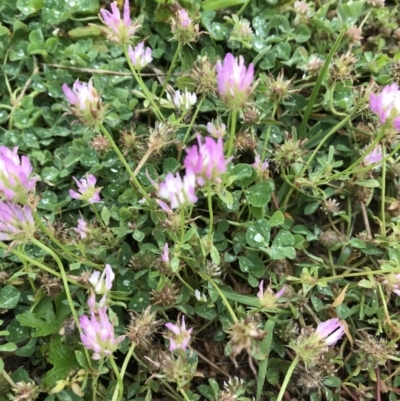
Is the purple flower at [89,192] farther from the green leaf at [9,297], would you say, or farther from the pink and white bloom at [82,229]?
the green leaf at [9,297]

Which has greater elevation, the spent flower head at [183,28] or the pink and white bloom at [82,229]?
the spent flower head at [183,28]

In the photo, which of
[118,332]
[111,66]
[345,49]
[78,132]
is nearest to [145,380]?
[118,332]

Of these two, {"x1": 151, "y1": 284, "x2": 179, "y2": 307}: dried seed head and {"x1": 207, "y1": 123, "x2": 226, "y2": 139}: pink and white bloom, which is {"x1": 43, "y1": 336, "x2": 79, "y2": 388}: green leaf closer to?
{"x1": 151, "y1": 284, "x2": 179, "y2": 307}: dried seed head

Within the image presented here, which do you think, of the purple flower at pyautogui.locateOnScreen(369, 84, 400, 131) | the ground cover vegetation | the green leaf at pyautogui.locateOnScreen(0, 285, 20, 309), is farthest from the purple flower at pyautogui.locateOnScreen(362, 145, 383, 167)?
the green leaf at pyautogui.locateOnScreen(0, 285, 20, 309)

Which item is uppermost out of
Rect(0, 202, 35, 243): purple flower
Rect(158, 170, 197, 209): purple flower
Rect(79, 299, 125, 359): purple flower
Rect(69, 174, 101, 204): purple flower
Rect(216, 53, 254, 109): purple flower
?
Rect(216, 53, 254, 109): purple flower

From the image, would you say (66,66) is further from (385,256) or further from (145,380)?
(385,256)

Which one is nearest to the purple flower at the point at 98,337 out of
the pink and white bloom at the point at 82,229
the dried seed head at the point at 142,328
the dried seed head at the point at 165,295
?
the dried seed head at the point at 142,328

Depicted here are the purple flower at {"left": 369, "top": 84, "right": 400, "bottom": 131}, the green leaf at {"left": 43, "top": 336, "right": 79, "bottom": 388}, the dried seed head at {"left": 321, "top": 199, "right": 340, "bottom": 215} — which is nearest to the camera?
the purple flower at {"left": 369, "top": 84, "right": 400, "bottom": 131}
